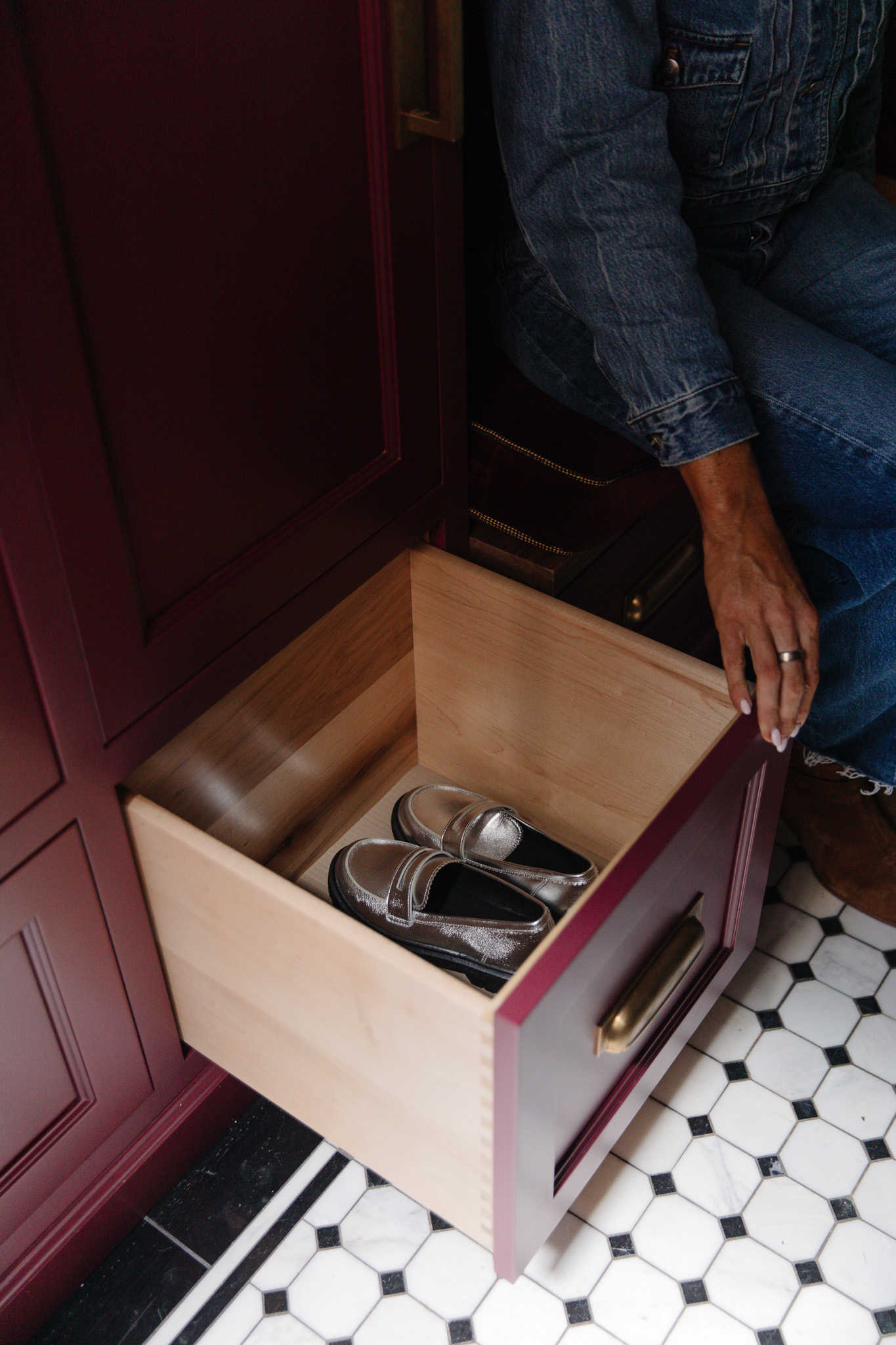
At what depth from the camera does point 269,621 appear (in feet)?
2.42

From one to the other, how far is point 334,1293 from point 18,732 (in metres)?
0.55

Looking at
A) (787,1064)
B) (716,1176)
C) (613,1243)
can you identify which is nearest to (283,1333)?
(613,1243)

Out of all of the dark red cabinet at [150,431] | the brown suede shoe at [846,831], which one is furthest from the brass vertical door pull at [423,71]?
the brown suede shoe at [846,831]

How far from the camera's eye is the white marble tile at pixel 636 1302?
0.83 m

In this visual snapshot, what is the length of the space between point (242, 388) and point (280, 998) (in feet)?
1.21

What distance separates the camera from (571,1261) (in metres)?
0.87

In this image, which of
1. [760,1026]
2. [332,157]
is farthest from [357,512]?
[760,1026]

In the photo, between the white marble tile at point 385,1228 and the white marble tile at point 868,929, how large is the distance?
1.71 ft

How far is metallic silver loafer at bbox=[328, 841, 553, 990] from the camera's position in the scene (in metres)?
0.81

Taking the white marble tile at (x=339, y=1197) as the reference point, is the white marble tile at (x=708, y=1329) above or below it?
below

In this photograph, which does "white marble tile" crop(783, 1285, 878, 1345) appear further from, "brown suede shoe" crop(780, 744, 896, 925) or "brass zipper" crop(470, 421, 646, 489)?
"brass zipper" crop(470, 421, 646, 489)

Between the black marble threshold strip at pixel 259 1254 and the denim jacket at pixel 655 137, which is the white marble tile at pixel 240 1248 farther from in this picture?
the denim jacket at pixel 655 137

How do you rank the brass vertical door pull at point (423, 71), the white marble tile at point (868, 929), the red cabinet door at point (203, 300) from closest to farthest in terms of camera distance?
the red cabinet door at point (203, 300) < the brass vertical door pull at point (423, 71) < the white marble tile at point (868, 929)

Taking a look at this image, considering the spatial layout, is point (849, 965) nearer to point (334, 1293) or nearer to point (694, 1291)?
point (694, 1291)
